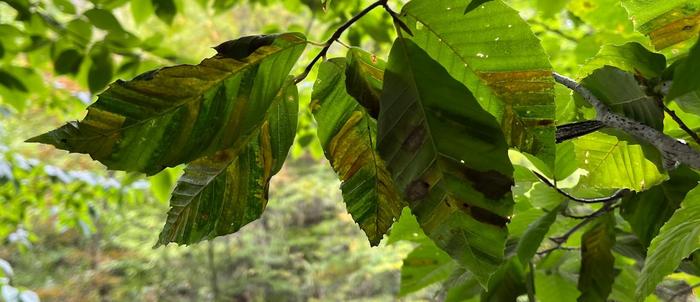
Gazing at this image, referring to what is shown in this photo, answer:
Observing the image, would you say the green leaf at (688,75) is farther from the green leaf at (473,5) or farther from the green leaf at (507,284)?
the green leaf at (507,284)

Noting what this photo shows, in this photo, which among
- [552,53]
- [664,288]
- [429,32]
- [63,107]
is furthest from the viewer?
[63,107]

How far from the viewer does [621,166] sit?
282 millimetres

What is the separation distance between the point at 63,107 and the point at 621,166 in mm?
1807

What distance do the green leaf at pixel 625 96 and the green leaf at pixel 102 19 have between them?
0.86m

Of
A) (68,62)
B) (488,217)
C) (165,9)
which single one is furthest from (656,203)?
(68,62)

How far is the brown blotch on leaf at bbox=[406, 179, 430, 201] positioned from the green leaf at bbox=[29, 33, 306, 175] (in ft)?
0.23

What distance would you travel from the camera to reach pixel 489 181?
196 millimetres

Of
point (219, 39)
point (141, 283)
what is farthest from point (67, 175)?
point (141, 283)

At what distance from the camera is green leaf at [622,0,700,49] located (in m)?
0.24

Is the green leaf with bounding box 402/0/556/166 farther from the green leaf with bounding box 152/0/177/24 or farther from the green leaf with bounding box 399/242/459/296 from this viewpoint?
the green leaf with bounding box 152/0/177/24

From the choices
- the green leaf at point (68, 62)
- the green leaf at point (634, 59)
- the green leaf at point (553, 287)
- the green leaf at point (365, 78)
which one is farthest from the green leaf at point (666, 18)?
the green leaf at point (68, 62)

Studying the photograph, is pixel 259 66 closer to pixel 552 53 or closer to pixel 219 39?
pixel 552 53

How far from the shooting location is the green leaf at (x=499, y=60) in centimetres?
21

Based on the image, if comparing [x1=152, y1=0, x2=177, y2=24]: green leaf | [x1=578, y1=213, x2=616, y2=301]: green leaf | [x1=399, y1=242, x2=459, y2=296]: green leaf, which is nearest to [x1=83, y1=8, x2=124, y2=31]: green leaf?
[x1=152, y1=0, x2=177, y2=24]: green leaf
